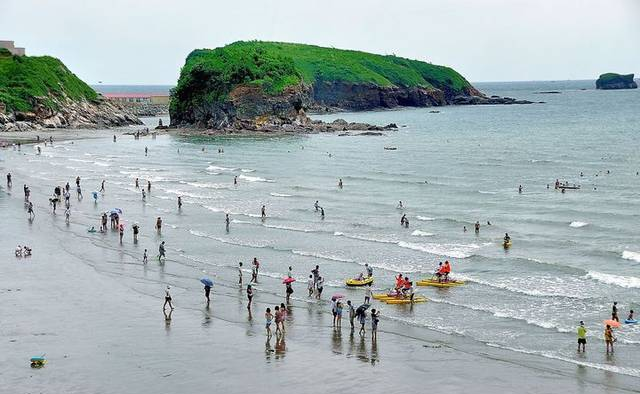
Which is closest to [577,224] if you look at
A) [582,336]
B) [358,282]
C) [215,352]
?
[358,282]

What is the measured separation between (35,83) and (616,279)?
120612 millimetres

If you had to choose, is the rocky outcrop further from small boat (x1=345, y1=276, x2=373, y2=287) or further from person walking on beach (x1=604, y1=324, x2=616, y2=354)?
person walking on beach (x1=604, y1=324, x2=616, y2=354)

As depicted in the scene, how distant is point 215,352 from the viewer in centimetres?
2892

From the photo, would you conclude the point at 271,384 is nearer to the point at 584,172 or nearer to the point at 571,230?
the point at 571,230

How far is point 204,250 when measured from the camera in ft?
159

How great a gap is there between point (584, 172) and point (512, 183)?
405 inches

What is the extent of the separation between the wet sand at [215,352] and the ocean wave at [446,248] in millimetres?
13046

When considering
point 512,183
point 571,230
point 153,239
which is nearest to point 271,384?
point 153,239

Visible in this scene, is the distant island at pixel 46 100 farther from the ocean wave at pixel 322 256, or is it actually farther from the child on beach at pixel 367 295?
the child on beach at pixel 367 295

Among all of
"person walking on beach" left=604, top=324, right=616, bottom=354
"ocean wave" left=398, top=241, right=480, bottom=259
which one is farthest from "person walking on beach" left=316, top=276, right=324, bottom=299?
"person walking on beach" left=604, top=324, right=616, bottom=354

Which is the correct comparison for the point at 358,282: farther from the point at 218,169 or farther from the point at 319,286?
the point at 218,169

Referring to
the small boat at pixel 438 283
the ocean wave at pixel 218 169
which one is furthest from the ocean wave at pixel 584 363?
the ocean wave at pixel 218 169

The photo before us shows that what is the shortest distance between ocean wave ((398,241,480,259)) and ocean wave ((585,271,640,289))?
24.1ft

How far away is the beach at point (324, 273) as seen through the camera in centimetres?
2738
